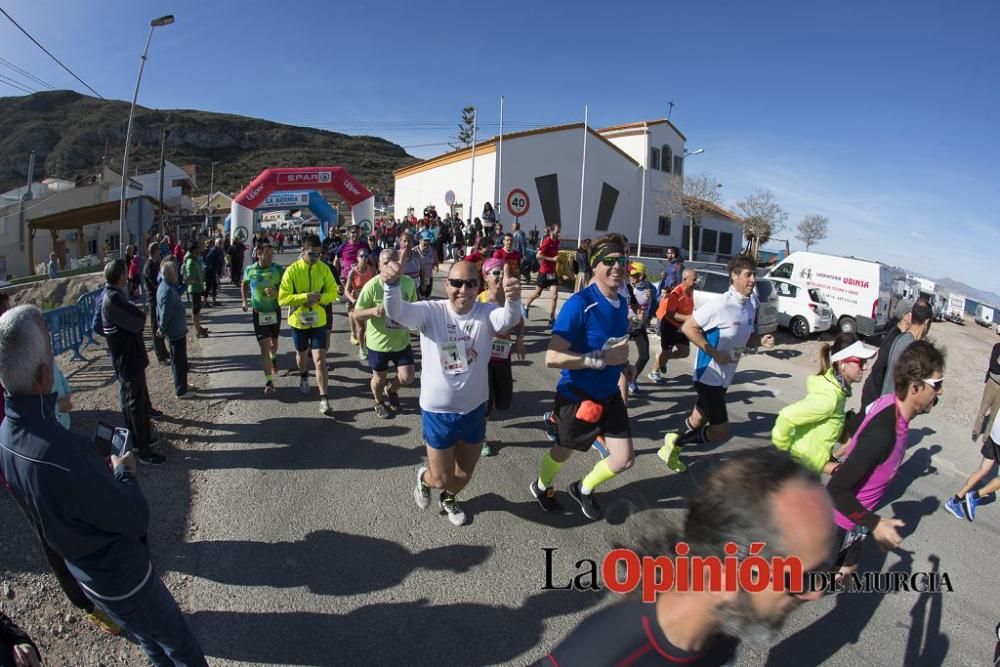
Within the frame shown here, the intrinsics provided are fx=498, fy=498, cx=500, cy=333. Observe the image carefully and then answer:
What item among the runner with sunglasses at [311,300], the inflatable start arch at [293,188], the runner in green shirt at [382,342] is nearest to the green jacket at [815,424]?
the runner in green shirt at [382,342]

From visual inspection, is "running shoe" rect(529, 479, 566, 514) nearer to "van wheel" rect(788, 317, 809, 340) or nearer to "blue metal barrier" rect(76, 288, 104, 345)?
"blue metal barrier" rect(76, 288, 104, 345)

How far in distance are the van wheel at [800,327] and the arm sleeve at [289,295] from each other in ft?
41.0

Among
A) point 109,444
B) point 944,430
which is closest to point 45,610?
point 109,444

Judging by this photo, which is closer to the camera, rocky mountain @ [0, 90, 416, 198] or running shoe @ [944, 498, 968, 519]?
running shoe @ [944, 498, 968, 519]

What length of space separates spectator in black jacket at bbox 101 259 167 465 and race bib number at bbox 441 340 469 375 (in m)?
3.09

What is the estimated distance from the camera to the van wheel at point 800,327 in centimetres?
1304

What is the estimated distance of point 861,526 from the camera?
2.55 m

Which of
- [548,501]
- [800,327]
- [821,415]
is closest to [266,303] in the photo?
[548,501]

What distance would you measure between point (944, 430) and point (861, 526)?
6.07 meters

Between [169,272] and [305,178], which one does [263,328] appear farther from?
[305,178]

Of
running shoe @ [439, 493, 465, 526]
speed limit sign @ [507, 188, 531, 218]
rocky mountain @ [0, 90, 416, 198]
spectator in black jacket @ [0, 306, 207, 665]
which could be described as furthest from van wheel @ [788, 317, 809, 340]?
rocky mountain @ [0, 90, 416, 198]

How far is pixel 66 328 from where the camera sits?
7938 millimetres

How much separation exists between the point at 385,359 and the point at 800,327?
38.9ft

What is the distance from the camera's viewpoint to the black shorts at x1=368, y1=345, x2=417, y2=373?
5.70 metres
